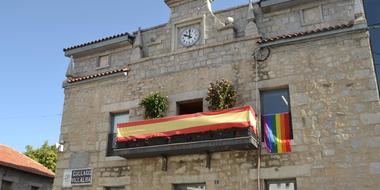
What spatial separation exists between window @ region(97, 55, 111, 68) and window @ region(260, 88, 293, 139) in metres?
6.27

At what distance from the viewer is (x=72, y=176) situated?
12.9 meters

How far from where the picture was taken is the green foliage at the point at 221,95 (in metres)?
11.0

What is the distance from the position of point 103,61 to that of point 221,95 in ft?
18.8

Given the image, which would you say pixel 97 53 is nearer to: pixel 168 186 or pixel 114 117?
pixel 114 117

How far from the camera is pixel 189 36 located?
12.7 meters

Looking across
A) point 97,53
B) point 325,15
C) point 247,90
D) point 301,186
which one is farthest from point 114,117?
point 325,15

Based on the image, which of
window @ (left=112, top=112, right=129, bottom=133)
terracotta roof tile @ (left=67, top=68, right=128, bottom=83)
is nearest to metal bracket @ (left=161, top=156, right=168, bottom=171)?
window @ (left=112, top=112, right=129, bottom=133)

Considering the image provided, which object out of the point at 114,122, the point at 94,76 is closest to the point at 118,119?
the point at 114,122

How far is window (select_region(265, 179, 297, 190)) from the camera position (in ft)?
32.5

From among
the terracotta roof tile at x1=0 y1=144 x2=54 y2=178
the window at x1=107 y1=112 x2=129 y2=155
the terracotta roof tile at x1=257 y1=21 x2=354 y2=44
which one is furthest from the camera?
the terracotta roof tile at x1=0 y1=144 x2=54 y2=178

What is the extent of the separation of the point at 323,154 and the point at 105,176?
6466 millimetres

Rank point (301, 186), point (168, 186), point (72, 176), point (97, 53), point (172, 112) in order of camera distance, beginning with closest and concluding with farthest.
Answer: point (301, 186) → point (168, 186) → point (172, 112) → point (72, 176) → point (97, 53)

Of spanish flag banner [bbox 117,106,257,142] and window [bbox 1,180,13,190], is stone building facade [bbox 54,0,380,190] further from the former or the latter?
window [bbox 1,180,13,190]

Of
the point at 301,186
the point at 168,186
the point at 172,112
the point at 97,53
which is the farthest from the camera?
the point at 97,53
